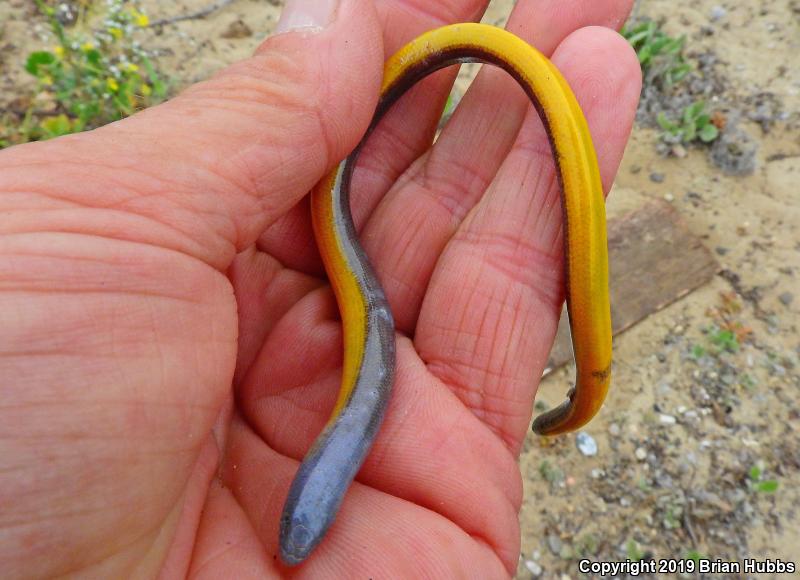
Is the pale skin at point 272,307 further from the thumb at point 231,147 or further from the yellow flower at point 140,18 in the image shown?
the yellow flower at point 140,18

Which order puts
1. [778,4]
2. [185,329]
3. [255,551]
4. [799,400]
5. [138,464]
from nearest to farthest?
1. [138,464]
2. [185,329]
3. [255,551]
4. [799,400]
5. [778,4]

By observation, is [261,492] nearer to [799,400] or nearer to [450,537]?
[450,537]

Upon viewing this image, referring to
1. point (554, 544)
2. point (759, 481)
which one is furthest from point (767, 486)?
point (554, 544)

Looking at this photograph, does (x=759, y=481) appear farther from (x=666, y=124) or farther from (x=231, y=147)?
(x=231, y=147)

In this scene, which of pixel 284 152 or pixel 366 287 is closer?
pixel 284 152

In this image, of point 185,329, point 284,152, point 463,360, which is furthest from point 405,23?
point 185,329

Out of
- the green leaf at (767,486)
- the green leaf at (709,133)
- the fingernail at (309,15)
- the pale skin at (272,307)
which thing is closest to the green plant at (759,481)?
the green leaf at (767,486)

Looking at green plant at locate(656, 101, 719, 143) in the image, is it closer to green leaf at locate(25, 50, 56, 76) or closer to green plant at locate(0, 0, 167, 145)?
green plant at locate(0, 0, 167, 145)
